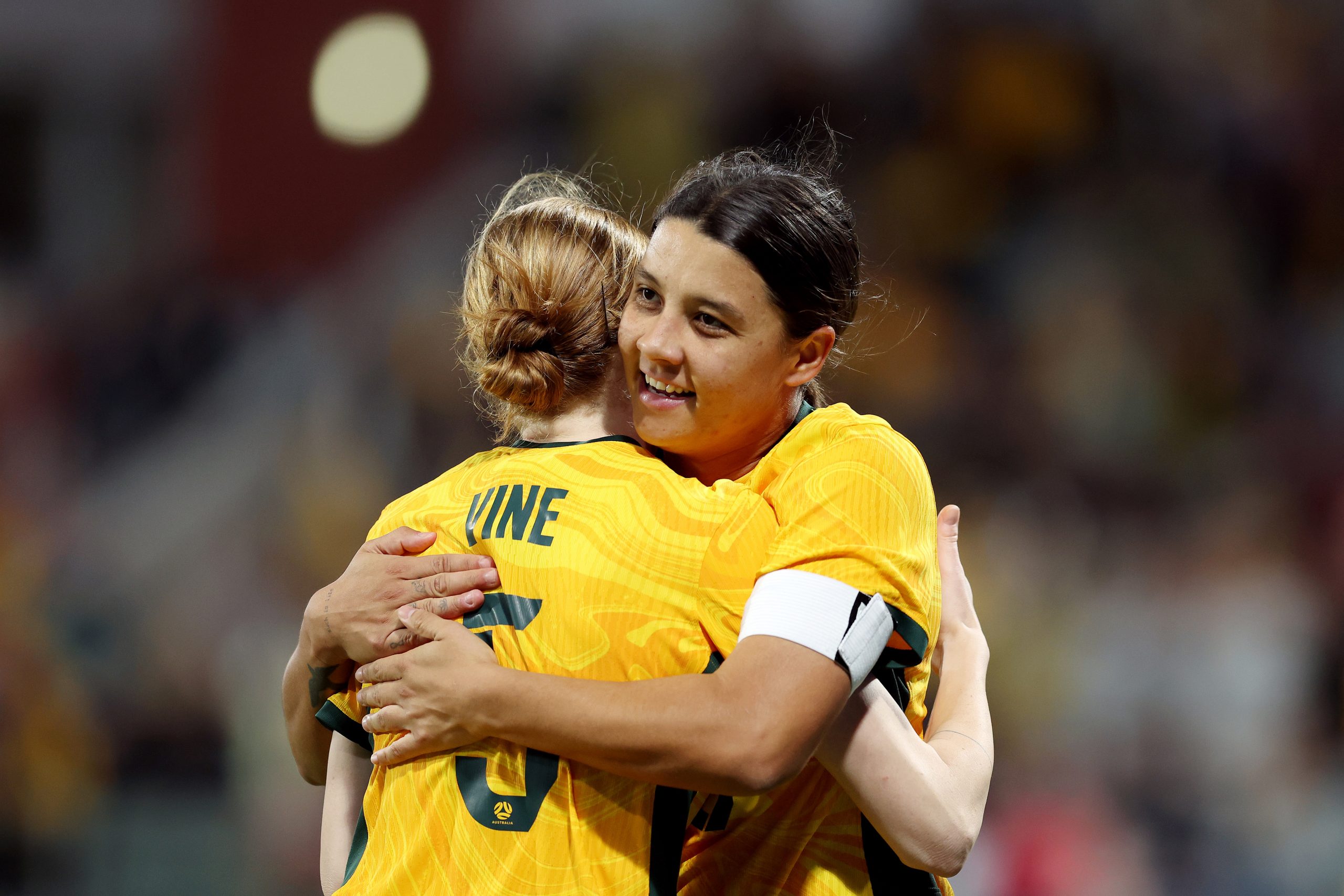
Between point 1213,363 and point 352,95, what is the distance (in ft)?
15.1

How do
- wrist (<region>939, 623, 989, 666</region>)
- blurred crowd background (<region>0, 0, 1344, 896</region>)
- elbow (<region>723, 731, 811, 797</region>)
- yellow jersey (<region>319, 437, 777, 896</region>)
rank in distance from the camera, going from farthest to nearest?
blurred crowd background (<region>0, 0, 1344, 896</region>) → wrist (<region>939, 623, 989, 666</region>) → yellow jersey (<region>319, 437, 777, 896</region>) → elbow (<region>723, 731, 811, 797</region>)

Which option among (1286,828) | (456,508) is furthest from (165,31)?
(1286,828)

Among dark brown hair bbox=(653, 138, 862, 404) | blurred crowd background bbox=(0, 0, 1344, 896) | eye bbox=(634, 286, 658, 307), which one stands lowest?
blurred crowd background bbox=(0, 0, 1344, 896)

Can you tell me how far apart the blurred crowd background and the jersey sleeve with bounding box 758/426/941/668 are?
11.0ft

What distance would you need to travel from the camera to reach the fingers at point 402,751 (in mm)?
1573

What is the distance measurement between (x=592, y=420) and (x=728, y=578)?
40cm

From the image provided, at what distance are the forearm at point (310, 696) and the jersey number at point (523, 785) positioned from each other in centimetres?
43

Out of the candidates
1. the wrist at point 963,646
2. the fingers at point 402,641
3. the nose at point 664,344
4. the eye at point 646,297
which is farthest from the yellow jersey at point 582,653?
the wrist at point 963,646

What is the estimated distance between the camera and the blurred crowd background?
4.77m

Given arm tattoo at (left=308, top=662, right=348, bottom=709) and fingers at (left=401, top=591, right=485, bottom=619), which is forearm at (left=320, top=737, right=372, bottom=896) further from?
fingers at (left=401, top=591, right=485, bottom=619)

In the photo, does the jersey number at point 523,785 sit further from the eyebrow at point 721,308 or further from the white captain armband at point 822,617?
the eyebrow at point 721,308

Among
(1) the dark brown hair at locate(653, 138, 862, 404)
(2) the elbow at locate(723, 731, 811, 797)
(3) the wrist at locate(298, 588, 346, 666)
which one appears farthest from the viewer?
(3) the wrist at locate(298, 588, 346, 666)

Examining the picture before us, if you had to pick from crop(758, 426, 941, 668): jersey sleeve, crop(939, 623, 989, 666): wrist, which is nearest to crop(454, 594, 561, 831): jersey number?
crop(758, 426, 941, 668): jersey sleeve

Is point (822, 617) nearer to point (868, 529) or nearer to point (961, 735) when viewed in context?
point (868, 529)
